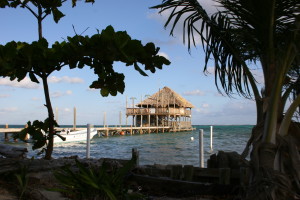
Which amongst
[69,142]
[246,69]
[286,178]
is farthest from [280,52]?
[69,142]

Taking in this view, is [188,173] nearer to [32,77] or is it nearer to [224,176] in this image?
[224,176]

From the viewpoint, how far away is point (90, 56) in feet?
14.0

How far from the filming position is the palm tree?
11.0 feet

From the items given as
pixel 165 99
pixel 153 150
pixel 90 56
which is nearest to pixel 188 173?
pixel 90 56

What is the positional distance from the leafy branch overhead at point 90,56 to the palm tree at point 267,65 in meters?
0.57

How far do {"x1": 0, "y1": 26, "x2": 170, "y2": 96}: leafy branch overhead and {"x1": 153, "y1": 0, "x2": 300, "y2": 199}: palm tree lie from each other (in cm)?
57

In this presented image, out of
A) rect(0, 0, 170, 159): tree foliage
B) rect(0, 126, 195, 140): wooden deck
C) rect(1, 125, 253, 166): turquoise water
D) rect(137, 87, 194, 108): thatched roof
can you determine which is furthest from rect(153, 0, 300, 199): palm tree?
rect(137, 87, 194, 108): thatched roof

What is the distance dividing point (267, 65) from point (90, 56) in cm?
209

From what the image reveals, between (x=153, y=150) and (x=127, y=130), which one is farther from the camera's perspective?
(x=127, y=130)

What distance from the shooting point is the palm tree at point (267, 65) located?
335 cm

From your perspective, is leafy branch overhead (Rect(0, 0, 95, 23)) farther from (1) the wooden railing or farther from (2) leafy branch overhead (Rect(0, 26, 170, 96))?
(1) the wooden railing

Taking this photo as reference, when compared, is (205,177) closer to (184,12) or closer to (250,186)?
(250,186)

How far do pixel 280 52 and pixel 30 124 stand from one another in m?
3.51

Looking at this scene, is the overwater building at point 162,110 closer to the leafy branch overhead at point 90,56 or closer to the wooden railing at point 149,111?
the wooden railing at point 149,111
